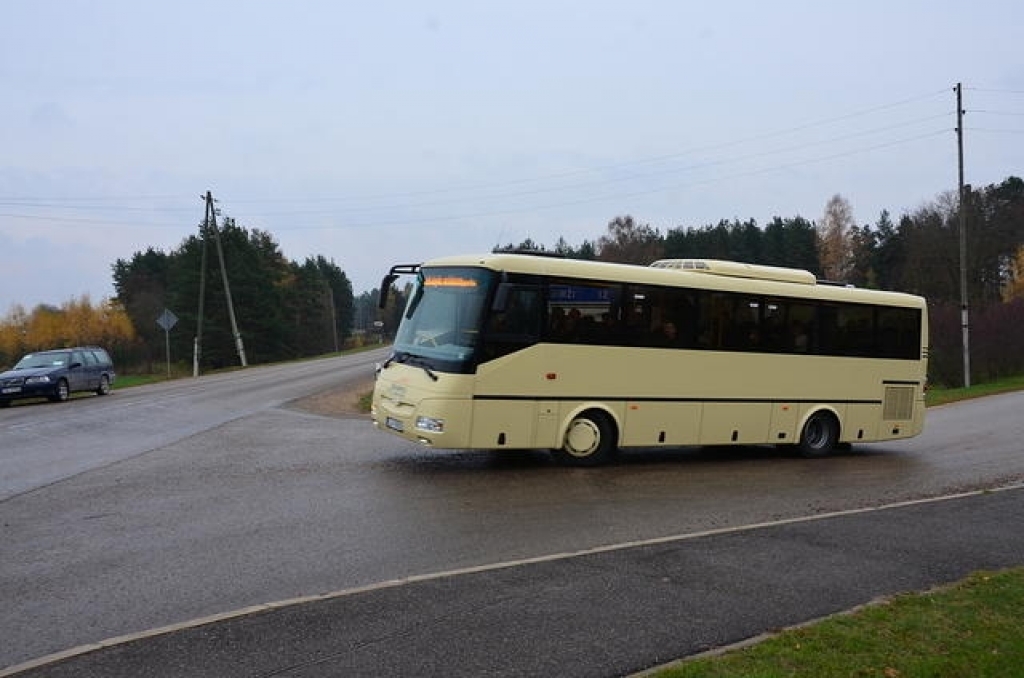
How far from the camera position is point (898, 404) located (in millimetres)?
16219

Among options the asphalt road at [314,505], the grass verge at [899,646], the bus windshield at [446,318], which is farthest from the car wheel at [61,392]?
the grass verge at [899,646]

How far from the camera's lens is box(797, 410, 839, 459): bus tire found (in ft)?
49.4

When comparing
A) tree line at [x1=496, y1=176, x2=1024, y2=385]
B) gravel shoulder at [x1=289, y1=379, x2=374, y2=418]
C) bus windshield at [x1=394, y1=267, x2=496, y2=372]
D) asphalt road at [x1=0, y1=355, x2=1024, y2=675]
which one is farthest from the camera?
tree line at [x1=496, y1=176, x2=1024, y2=385]

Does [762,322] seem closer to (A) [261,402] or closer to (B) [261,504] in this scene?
(B) [261,504]

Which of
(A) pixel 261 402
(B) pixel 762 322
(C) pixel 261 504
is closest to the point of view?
(C) pixel 261 504

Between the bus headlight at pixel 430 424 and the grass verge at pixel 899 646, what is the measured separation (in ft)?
20.7

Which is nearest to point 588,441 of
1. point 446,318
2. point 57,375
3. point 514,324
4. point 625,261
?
point 514,324

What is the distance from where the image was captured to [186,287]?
71750 mm

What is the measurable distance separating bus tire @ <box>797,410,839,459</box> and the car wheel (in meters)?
20.4

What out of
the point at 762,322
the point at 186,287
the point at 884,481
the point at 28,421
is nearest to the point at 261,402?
the point at 28,421

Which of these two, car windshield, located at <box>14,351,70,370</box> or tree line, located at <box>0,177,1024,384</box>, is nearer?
car windshield, located at <box>14,351,70,370</box>

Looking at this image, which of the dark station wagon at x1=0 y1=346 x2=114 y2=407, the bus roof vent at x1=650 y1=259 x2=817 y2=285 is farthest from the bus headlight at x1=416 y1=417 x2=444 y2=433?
the dark station wagon at x1=0 y1=346 x2=114 y2=407

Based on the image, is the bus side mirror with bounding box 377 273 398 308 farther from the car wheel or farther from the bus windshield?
the car wheel

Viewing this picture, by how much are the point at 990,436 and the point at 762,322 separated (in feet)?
24.0
